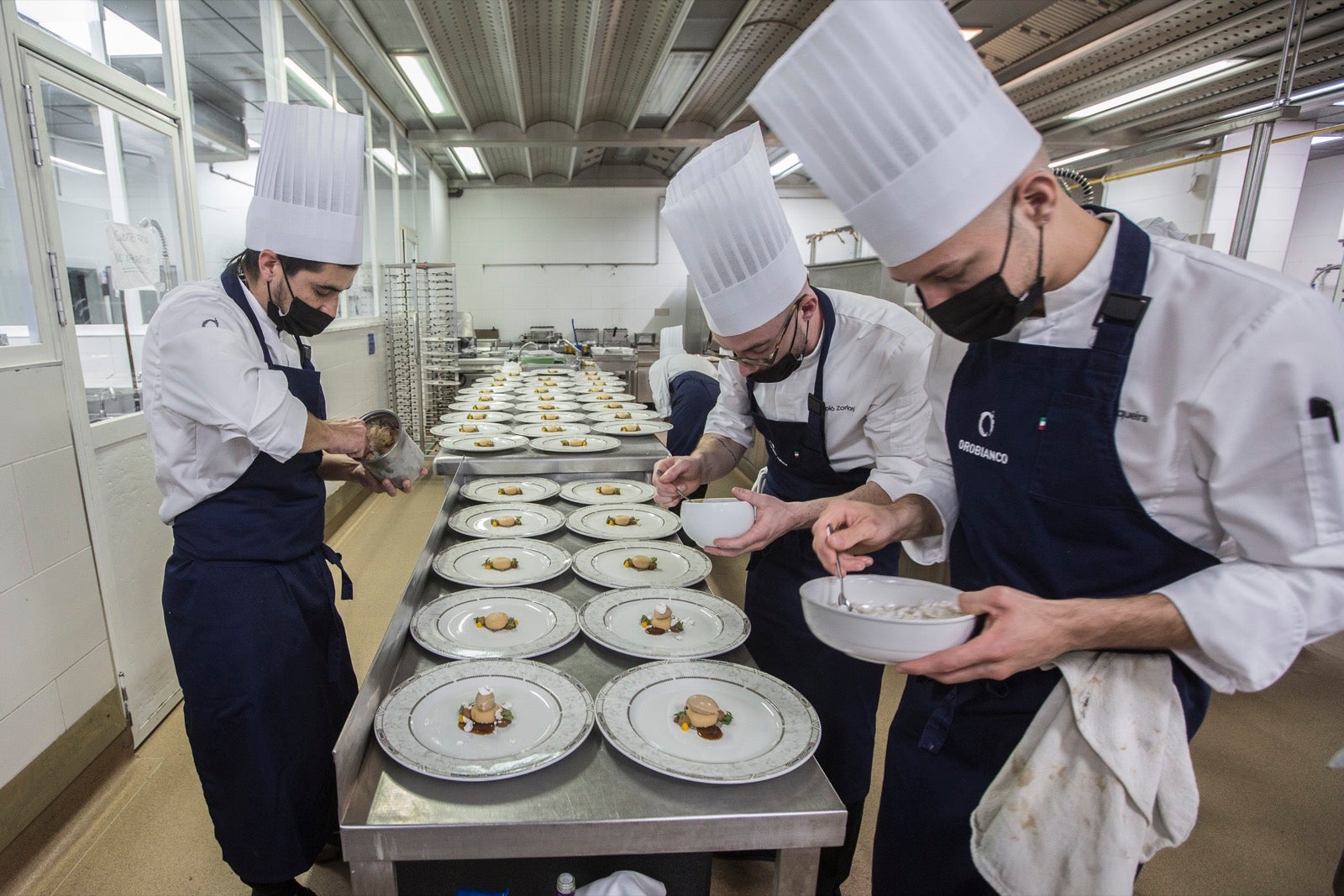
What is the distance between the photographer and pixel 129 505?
237 cm

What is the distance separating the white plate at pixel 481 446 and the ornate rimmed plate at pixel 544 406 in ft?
2.56

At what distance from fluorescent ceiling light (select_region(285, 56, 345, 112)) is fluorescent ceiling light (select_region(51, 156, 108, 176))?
2.32 m

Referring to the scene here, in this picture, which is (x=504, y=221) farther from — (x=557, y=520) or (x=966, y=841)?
(x=966, y=841)

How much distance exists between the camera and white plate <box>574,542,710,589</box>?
156cm

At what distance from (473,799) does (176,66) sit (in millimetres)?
3139

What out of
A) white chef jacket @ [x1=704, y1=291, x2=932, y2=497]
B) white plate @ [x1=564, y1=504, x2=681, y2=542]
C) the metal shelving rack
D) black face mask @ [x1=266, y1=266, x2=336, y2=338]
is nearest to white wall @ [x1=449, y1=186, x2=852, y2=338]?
the metal shelving rack

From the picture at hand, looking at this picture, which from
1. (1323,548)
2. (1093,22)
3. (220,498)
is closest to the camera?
(1323,548)

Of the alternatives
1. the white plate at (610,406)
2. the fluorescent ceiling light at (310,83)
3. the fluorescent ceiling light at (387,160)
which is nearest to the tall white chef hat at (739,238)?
the white plate at (610,406)

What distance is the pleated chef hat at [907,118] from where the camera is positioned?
34.1 inches

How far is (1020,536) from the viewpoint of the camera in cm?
99

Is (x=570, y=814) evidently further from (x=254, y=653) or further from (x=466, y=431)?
(x=466, y=431)

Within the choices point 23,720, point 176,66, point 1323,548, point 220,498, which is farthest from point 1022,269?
point 176,66

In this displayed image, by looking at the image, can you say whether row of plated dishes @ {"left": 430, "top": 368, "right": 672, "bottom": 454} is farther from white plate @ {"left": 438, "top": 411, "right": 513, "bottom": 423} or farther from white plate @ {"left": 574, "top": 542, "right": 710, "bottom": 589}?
white plate @ {"left": 574, "top": 542, "right": 710, "bottom": 589}

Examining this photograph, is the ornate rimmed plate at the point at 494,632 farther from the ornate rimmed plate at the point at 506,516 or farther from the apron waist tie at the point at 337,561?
the apron waist tie at the point at 337,561
